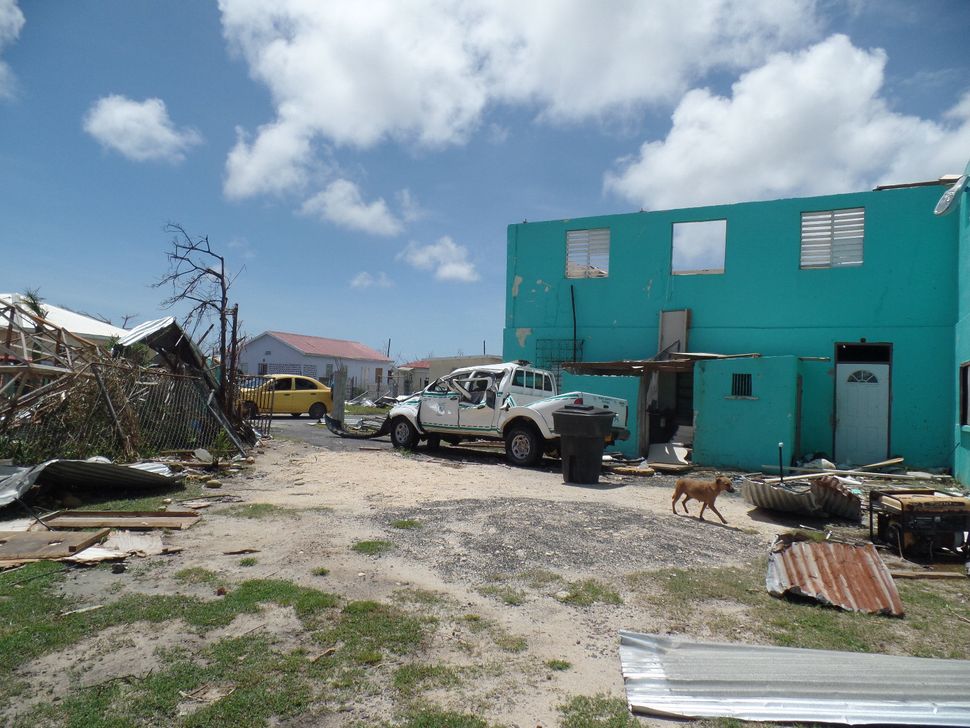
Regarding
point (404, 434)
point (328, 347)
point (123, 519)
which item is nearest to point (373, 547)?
point (123, 519)

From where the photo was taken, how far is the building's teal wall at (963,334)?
10883 millimetres

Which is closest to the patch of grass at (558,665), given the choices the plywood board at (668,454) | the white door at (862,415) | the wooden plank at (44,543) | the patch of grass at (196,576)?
the patch of grass at (196,576)

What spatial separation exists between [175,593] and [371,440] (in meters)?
12.5

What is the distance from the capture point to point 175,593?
4.55m

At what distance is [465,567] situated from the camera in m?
5.36

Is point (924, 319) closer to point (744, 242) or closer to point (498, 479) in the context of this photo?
point (744, 242)

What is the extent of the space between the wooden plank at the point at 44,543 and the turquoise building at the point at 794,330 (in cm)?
1078

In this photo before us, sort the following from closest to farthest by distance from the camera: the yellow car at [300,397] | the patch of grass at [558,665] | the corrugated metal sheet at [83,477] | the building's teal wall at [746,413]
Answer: the patch of grass at [558,665] < the corrugated metal sheet at [83,477] < the building's teal wall at [746,413] < the yellow car at [300,397]

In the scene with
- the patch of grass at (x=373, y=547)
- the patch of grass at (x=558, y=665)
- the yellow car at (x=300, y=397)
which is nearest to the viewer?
the patch of grass at (x=558, y=665)

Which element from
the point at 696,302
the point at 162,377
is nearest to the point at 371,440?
the point at 162,377

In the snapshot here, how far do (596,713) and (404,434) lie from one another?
11779 mm

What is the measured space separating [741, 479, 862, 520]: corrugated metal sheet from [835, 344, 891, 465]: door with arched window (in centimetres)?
672

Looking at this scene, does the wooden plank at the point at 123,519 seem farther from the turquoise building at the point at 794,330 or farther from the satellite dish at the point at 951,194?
the satellite dish at the point at 951,194

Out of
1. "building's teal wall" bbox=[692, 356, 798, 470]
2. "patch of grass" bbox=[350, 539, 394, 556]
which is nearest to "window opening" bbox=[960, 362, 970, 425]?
"building's teal wall" bbox=[692, 356, 798, 470]
